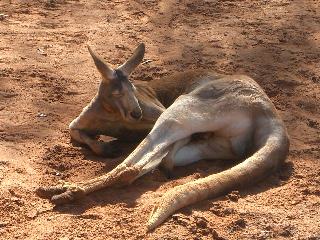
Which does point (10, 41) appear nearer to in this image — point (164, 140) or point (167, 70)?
point (167, 70)

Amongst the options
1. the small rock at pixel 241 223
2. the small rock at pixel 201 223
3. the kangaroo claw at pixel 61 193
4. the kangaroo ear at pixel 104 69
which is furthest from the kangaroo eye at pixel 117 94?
the small rock at pixel 241 223

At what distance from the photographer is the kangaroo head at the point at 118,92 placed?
5.43m

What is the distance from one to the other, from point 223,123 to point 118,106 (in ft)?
2.98

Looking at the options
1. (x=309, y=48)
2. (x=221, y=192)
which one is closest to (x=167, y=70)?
(x=309, y=48)

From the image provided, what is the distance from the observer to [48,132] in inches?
229

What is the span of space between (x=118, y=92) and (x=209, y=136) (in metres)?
0.83

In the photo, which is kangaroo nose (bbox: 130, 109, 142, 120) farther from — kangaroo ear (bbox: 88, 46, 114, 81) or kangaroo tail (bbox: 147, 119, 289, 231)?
kangaroo tail (bbox: 147, 119, 289, 231)

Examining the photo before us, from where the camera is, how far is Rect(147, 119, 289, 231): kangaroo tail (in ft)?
13.9

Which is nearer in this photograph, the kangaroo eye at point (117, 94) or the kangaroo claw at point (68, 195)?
the kangaroo claw at point (68, 195)

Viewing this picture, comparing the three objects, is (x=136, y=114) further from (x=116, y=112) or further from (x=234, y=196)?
(x=234, y=196)

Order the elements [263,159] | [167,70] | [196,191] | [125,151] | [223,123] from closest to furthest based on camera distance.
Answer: [196,191] → [263,159] → [223,123] → [125,151] → [167,70]

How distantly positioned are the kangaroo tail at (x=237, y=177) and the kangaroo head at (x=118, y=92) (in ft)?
3.40

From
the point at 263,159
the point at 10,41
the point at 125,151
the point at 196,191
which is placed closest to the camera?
the point at 196,191

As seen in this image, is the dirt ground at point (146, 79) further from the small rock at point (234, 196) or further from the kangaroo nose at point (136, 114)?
the kangaroo nose at point (136, 114)
